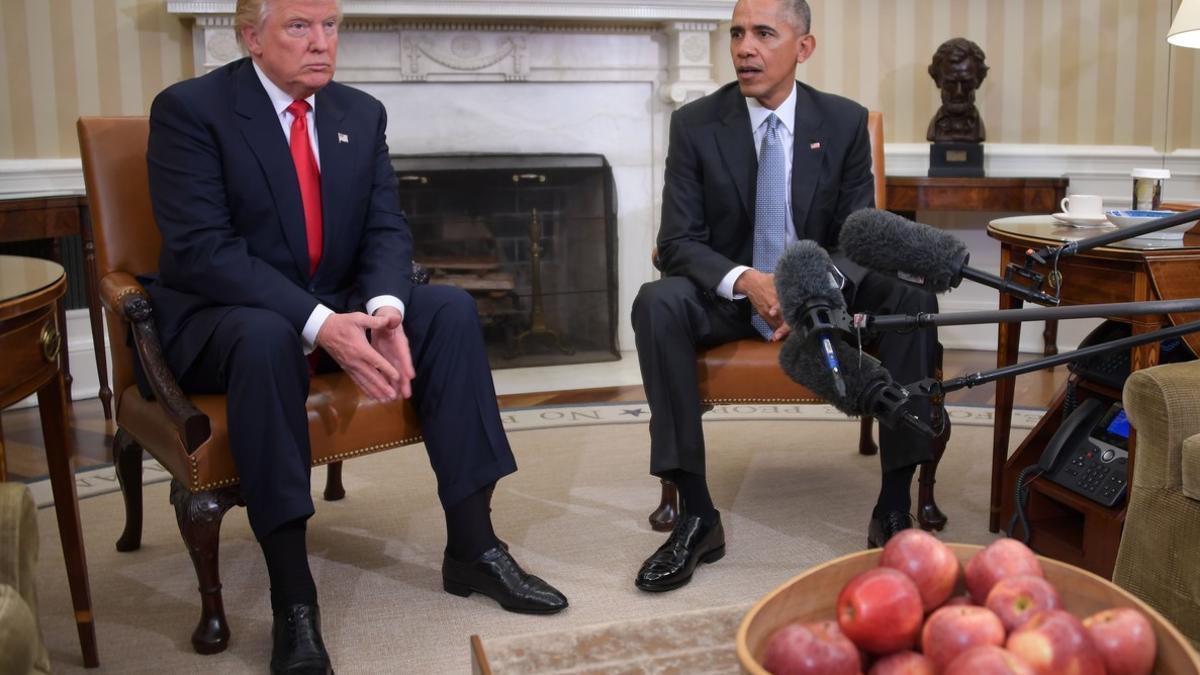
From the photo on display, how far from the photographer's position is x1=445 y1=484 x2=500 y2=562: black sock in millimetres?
2475

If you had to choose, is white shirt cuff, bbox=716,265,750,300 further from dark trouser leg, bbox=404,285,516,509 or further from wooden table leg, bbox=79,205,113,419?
wooden table leg, bbox=79,205,113,419

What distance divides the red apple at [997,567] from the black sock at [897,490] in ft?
4.88

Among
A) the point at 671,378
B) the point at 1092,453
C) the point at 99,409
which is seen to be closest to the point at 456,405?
the point at 671,378

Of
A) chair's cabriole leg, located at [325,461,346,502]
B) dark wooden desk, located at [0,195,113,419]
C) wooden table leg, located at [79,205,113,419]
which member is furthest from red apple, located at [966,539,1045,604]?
wooden table leg, located at [79,205,113,419]

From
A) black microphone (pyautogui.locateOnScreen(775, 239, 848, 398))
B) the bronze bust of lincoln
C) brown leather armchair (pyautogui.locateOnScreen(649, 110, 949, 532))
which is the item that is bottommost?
brown leather armchair (pyautogui.locateOnScreen(649, 110, 949, 532))

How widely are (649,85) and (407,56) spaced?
976 millimetres

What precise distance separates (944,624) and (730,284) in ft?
5.50

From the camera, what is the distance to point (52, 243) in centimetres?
394

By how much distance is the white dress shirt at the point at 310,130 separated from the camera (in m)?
2.38

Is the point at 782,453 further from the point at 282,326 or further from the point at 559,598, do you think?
the point at 282,326

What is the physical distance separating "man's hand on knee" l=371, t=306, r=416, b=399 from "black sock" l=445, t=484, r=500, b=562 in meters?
0.25

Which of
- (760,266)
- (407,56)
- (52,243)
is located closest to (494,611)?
(760,266)

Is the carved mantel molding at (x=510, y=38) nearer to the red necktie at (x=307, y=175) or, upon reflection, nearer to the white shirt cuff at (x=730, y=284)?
the red necktie at (x=307, y=175)

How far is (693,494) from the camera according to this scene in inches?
105
